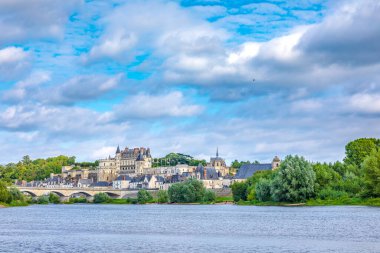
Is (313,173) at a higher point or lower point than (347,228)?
higher

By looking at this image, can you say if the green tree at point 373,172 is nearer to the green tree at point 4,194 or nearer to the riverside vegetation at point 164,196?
the riverside vegetation at point 164,196

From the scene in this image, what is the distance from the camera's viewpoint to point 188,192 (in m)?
112

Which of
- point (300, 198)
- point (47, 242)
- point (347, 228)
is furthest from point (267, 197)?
point (47, 242)

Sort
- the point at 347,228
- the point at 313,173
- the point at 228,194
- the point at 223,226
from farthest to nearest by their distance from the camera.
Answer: the point at 228,194 < the point at 313,173 < the point at 223,226 < the point at 347,228

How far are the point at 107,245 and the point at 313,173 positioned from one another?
156ft

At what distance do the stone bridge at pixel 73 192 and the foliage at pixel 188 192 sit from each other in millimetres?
32388

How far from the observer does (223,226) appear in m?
49.6

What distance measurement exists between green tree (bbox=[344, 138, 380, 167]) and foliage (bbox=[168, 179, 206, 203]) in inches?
1039

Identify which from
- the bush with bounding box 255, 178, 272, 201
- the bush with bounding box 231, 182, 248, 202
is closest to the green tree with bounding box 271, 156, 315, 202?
the bush with bounding box 255, 178, 272, 201

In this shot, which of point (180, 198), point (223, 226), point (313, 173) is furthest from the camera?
point (180, 198)

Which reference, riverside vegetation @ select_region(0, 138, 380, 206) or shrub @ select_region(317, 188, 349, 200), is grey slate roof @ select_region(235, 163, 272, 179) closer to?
riverside vegetation @ select_region(0, 138, 380, 206)

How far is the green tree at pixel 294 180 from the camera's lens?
253ft

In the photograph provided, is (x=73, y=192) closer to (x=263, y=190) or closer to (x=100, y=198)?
(x=100, y=198)

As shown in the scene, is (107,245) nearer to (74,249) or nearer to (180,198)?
(74,249)
